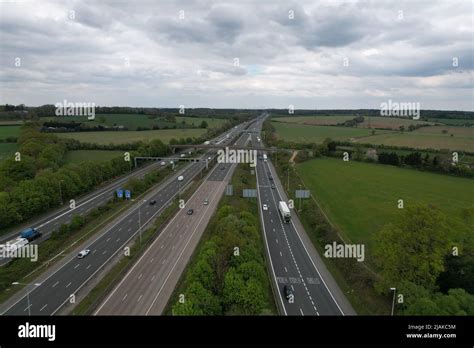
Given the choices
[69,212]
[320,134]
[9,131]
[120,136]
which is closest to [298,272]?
[69,212]

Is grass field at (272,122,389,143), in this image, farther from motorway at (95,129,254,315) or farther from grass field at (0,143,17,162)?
grass field at (0,143,17,162)

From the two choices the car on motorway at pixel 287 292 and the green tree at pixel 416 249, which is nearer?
the green tree at pixel 416 249

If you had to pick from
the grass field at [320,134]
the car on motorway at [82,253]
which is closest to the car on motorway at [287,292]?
the car on motorway at [82,253]

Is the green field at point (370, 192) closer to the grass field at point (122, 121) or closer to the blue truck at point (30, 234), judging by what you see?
the blue truck at point (30, 234)

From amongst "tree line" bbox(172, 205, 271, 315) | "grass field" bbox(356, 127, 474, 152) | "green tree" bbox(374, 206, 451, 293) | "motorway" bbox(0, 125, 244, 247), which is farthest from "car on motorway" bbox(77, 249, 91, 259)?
"grass field" bbox(356, 127, 474, 152)
